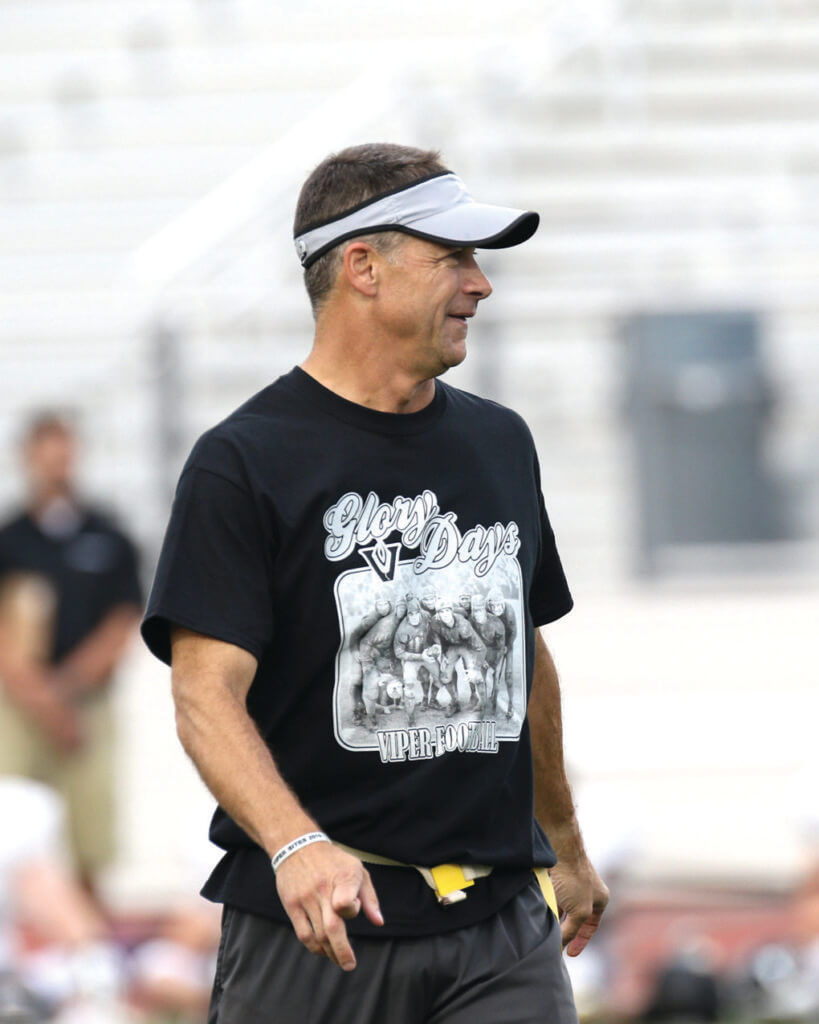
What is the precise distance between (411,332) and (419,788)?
653mm

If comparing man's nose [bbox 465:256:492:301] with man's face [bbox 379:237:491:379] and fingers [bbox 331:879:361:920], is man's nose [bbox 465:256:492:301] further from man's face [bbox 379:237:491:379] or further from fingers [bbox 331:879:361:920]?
fingers [bbox 331:879:361:920]

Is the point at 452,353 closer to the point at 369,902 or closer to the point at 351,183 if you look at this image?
the point at 351,183

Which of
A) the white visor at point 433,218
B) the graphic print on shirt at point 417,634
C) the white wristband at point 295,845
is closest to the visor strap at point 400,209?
the white visor at point 433,218

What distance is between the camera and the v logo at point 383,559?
2.77 meters

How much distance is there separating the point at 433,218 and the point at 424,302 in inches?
4.7

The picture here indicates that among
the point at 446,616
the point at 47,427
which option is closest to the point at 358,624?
the point at 446,616

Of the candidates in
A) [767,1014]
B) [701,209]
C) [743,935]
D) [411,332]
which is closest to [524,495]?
[411,332]

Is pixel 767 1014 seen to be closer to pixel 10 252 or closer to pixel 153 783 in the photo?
pixel 153 783

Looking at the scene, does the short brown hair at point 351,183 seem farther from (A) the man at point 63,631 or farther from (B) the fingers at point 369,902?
(A) the man at point 63,631

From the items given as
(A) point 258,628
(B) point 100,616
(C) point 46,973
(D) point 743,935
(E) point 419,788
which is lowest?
(D) point 743,935

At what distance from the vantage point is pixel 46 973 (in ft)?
19.3

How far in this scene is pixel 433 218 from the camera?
2.83m

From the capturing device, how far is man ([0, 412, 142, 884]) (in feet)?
24.8

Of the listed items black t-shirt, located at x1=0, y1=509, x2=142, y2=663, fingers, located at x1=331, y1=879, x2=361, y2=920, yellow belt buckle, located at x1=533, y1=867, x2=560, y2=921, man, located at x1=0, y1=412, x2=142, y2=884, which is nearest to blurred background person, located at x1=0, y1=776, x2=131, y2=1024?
man, located at x1=0, y1=412, x2=142, y2=884
